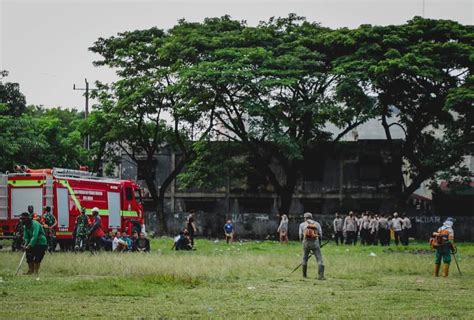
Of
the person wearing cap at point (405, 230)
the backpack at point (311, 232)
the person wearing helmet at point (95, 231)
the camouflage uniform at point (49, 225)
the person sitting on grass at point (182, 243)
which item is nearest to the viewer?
the backpack at point (311, 232)

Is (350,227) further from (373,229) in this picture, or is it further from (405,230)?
(405,230)

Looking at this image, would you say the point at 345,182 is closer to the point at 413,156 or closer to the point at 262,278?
the point at 413,156

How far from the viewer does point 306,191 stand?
2408 inches

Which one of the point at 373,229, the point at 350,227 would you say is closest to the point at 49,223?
the point at 350,227

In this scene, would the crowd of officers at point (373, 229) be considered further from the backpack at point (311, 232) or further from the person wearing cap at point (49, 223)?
the backpack at point (311, 232)

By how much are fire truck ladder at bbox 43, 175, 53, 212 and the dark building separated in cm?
2160

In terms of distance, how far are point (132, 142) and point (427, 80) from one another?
712 inches

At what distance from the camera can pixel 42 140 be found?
170ft

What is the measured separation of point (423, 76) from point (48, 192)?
2158 cm

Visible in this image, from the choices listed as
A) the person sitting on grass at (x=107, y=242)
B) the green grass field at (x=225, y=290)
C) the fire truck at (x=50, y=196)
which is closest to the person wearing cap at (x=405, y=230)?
the green grass field at (x=225, y=290)

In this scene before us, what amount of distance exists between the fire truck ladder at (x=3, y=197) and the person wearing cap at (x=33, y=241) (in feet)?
40.2

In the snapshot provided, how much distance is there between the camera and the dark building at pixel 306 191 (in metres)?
55.5

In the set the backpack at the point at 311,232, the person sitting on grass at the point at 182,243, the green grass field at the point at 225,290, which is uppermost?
the backpack at the point at 311,232

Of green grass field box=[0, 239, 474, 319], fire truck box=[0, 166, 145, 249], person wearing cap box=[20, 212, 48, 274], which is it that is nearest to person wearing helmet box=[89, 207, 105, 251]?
fire truck box=[0, 166, 145, 249]
